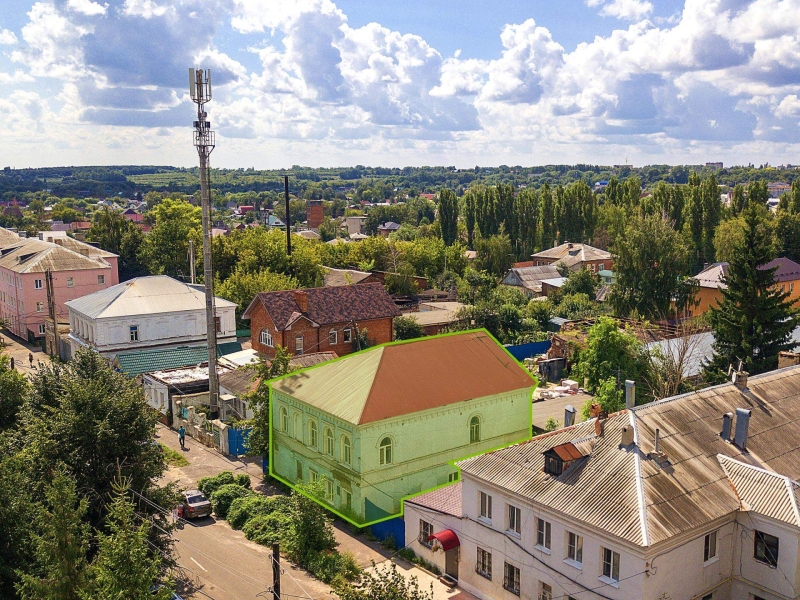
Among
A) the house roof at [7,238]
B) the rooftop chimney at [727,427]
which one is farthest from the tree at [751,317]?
the house roof at [7,238]

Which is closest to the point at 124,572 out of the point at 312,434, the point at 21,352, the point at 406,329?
the point at 312,434

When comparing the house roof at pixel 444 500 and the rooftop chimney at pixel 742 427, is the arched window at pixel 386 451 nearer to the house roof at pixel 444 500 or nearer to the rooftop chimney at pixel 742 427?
→ the house roof at pixel 444 500

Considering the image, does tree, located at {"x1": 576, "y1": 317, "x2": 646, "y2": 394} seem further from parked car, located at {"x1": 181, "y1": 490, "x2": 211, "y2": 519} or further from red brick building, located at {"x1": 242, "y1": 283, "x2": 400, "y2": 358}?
parked car, located at {"x1": 181, "y1": 490, "x2": 211, "y2": 519}

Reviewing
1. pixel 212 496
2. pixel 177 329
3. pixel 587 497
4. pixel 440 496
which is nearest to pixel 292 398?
pixel 212 496

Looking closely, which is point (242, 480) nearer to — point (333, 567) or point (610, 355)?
point (333, 567)

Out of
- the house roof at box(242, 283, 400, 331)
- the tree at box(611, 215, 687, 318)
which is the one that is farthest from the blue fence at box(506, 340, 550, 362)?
the tree at box(611, 215, 687, 318)

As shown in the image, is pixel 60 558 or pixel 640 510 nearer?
pixel 60 558
